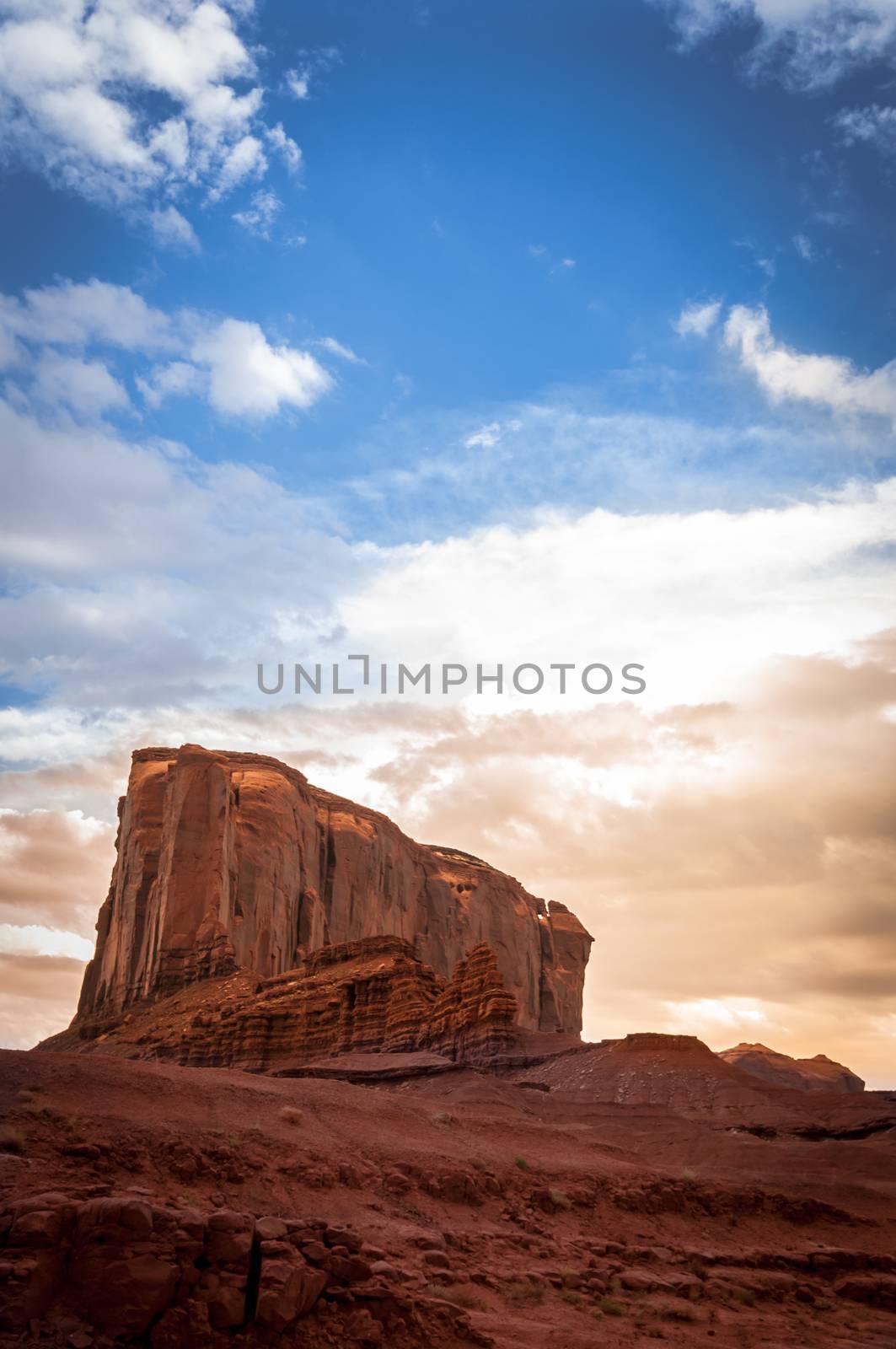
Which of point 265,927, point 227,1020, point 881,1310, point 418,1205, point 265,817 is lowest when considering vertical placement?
point 881,1310

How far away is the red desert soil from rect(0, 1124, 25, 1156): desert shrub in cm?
3

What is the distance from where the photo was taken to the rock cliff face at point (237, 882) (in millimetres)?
80125

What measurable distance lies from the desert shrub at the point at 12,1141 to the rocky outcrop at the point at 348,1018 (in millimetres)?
32000

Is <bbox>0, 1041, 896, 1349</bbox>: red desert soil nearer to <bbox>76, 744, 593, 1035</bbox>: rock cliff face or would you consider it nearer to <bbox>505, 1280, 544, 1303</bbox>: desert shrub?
<bbox>505, 1280, 544, 1303</bbox>: desert shrub

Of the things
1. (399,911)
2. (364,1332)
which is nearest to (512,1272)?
(364,1332)

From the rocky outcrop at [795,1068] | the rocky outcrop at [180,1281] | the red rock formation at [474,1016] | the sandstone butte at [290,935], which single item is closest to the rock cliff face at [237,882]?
the sandstone butte at [290,935]

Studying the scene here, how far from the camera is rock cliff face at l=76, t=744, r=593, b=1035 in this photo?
263ft

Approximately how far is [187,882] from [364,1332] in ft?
237

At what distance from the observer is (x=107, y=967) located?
8781 cm

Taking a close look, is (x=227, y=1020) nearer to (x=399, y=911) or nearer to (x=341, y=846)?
(x=341, y=846)

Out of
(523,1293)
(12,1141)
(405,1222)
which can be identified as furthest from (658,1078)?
(12,1141)

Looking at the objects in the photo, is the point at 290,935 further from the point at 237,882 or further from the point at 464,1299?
the point at 464,1299

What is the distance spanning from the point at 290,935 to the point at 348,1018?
38.3m

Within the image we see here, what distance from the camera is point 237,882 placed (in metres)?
86.0
